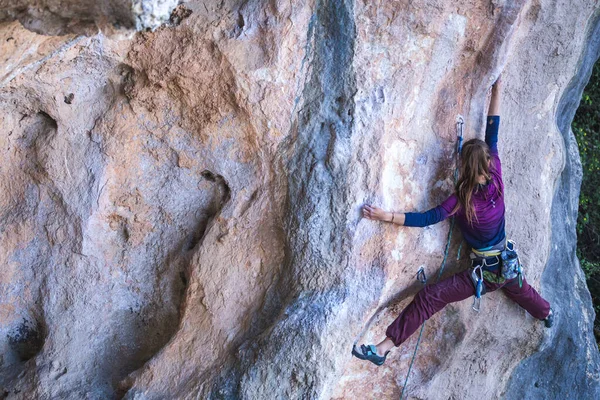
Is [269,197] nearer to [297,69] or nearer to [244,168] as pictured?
[244,168]

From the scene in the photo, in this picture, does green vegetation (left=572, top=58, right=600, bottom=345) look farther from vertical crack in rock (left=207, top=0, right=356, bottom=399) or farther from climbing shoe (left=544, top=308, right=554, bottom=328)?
vertical crack in rock (left=207, top=0, right=356, bottom=399)

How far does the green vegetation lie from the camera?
5.95 m

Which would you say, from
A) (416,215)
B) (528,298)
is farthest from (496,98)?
(528,298)

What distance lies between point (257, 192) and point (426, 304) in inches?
36.7

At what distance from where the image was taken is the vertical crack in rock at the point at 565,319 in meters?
3.85

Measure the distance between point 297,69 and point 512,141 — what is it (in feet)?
4.16

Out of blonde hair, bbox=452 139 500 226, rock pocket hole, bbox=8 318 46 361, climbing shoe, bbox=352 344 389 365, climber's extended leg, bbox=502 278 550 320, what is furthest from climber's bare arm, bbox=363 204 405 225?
rock pocket hole, bbox=8 318 46 361

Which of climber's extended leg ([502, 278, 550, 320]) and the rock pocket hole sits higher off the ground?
climber's extended leg ([502, 278, 550, 320])

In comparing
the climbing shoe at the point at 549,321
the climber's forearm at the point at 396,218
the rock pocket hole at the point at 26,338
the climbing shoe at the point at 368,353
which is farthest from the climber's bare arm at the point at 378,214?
the rock pocket hole at the point at 26,338

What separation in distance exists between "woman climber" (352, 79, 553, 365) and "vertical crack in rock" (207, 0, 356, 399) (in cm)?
26

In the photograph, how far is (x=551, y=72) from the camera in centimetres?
359

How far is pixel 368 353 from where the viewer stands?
302 cm

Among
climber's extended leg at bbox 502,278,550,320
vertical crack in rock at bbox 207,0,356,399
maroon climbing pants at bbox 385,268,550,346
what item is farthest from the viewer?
climber's extended leg at bbox 502,278,550,320

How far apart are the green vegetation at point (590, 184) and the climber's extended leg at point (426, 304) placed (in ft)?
10.6
